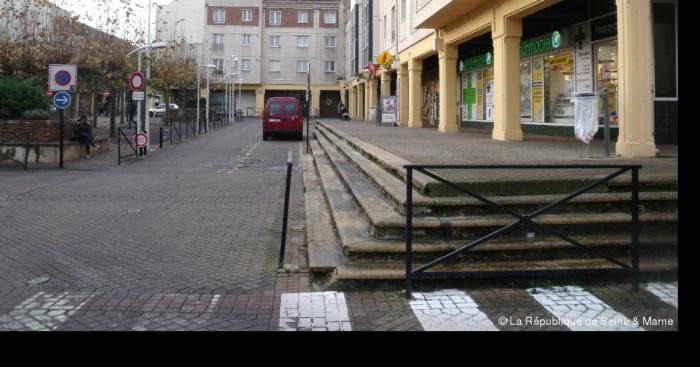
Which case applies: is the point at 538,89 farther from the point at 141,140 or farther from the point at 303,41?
the point at 303,41

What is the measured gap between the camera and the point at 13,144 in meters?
17.5

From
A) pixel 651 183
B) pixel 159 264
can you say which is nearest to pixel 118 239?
pixel 159 264

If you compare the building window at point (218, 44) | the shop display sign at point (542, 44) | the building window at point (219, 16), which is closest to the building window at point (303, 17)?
the building window at point (219, 16)

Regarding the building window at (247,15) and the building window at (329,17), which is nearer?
the building window at (247,15)

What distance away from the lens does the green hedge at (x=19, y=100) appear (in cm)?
1833

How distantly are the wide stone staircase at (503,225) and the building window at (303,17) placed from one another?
62.4 meters

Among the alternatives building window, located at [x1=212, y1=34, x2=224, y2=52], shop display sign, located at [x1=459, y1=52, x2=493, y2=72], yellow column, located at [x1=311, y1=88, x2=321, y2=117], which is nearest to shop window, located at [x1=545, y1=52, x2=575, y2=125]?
shop display sign, located at [x1=459, y1=52, x2=493, y2=72]

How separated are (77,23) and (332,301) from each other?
25.4 metres

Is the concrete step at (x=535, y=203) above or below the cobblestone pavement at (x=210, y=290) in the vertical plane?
above

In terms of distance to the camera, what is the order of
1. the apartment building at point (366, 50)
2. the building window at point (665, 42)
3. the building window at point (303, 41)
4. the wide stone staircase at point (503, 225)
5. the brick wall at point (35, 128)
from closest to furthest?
the wide stone staircase at point (503, 225) < the building window at point (665, 42) < the brick wall at point (35, 128) < the apartment building at point (366, 50) < the building window at point (303, 41)

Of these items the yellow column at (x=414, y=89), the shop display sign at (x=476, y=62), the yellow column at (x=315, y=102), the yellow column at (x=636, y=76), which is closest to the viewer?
the yellow column at (x=636, y=76)

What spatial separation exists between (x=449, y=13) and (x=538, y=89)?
12.3 feet

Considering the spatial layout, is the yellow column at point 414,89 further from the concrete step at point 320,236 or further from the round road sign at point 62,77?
the concrete step at point 320,236

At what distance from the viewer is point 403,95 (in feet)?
100
